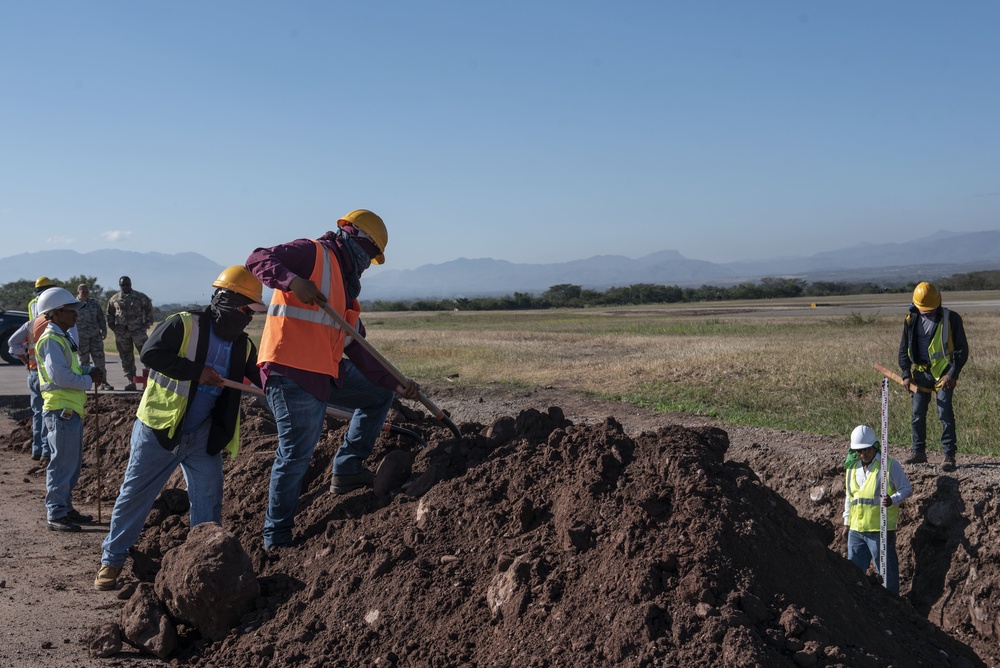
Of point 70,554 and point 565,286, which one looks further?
point 565,286

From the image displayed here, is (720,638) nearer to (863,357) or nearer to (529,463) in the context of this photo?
(529,463)

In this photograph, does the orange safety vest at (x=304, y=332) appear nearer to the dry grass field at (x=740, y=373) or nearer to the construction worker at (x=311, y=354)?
the construction worker at (x=311, y=354)

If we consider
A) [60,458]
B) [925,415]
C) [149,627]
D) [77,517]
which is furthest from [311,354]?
[925,415]

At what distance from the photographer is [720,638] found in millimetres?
3637

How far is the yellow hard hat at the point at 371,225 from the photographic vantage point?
5.39m

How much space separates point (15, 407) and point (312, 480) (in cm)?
874

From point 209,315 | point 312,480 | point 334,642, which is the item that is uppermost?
point 209,315

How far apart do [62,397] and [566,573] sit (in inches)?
180

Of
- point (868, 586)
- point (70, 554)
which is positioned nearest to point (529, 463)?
point (868, 586)

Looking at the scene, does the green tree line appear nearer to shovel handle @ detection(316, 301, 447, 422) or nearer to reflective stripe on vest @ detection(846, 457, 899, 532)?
reflective stripe on vest @ detection(846, 457, 899, 532)

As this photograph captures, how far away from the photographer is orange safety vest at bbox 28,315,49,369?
7824 millimetres

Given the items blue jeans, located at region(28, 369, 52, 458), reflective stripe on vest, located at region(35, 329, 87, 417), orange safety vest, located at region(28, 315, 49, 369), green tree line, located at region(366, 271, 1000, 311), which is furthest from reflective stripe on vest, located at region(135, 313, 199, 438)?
green tree line, located at region(366, 271, 1000, 311)

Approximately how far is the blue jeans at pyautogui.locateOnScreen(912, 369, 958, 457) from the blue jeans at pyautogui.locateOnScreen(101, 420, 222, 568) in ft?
18.6

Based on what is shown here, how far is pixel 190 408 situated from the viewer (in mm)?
5293
